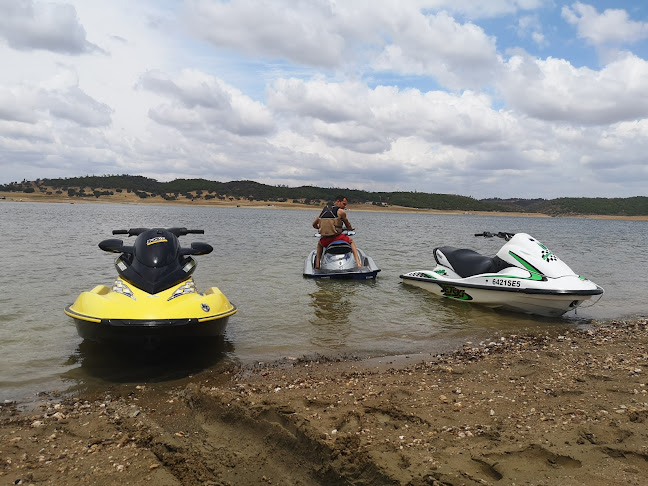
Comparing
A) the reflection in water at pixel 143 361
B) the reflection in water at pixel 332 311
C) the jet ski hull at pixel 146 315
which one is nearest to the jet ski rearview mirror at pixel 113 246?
the jet ski hull at pixel 146 315

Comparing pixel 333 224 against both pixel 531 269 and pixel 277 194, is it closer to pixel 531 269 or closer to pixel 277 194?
pixel 531 269

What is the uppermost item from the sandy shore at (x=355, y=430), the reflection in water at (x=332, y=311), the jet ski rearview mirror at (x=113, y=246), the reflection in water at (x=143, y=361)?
the jet ski rearview mirror at (x=113, y=246)

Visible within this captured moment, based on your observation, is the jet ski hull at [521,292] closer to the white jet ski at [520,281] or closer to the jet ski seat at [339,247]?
the white jet ski at [520,281]

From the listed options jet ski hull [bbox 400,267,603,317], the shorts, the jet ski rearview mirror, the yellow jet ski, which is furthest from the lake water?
the jet ski rearview mirror

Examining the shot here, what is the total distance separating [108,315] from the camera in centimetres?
521

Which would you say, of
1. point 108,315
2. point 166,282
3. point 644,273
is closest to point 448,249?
point 166,282

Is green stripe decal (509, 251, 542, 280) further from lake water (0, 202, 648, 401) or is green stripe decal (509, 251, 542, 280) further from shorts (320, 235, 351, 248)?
shorts (320, 235, 351, 248)

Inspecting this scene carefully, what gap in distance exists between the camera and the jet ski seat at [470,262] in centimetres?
940

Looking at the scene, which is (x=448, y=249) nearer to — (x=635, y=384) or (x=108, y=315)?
(x=635, y=384)

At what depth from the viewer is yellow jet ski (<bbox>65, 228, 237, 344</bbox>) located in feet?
16.9

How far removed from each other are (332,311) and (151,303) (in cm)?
461

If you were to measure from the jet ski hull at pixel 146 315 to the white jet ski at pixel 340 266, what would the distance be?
22.1 ft

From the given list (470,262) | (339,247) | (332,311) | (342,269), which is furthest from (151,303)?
(339,247)

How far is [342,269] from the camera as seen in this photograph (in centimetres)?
1267
